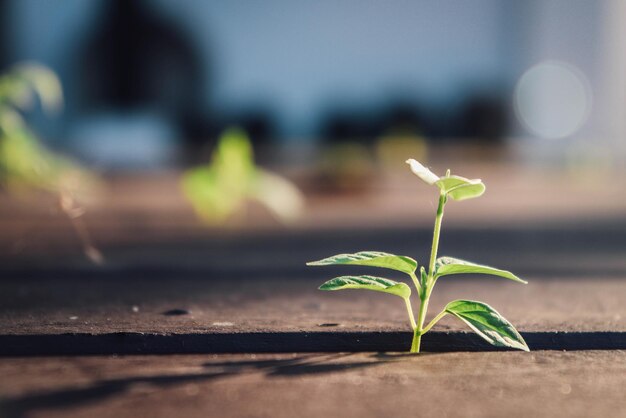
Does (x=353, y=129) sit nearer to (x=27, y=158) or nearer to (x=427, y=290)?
(x=27, y=158)

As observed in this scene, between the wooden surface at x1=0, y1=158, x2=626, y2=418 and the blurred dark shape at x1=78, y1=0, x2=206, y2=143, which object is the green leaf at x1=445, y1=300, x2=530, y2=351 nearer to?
the wooden surface at x1=0, y1=158, x2=626, y2=418

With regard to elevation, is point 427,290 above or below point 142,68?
below

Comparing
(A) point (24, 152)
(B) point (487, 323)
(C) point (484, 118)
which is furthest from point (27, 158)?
(C) point (484, 118)

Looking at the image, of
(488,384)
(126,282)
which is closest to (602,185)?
(126,282)

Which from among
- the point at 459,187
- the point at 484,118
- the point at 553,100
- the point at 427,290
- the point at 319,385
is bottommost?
the point at 319,385

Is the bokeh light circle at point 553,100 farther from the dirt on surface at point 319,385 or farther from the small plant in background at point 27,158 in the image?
the dirt on surface at point 319,385

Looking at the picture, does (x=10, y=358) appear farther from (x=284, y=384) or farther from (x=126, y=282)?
(x=126, y=282)
